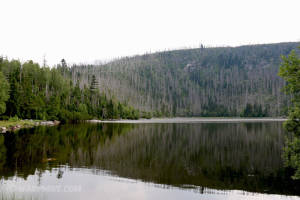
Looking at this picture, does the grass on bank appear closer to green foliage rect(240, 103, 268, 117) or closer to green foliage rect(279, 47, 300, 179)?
green foliage rect(279, 47, 300, 179)

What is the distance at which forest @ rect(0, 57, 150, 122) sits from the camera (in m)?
69.1

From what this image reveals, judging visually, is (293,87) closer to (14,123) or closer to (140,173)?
(140,173)

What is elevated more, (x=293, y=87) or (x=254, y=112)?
(x=293, y=87)

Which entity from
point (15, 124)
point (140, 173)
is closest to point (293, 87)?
point (140, 173)

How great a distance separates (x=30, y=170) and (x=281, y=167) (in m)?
21.7

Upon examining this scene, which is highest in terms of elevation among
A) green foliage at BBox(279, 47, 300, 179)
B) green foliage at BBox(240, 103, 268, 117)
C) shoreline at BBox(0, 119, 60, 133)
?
green foliage at BBox(279, 47, 300, 179)

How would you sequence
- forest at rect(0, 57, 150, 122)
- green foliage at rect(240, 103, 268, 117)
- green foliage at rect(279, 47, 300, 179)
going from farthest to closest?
green foliage at rect(240, 103, 268, 117) → forest at rect(0, 57, 150, 122) → green foliage at rect(279, 47, 300, 179)

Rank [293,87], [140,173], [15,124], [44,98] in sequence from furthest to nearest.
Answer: [44,98] < [15,124] < [140,173] < [293,87]

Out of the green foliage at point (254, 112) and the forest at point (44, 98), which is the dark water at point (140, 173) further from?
the green foliage at point (254, 112)

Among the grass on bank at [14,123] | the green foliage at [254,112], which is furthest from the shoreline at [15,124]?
the green foliage at [254,112]

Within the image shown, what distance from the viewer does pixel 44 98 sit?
276 feet

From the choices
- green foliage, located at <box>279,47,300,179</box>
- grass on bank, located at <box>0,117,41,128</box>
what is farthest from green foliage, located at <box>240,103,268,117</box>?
green foliage, located at <box>279,47,300,179</box>

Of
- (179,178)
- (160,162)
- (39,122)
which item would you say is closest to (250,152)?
(160,162)

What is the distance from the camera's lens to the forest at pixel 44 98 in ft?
227
